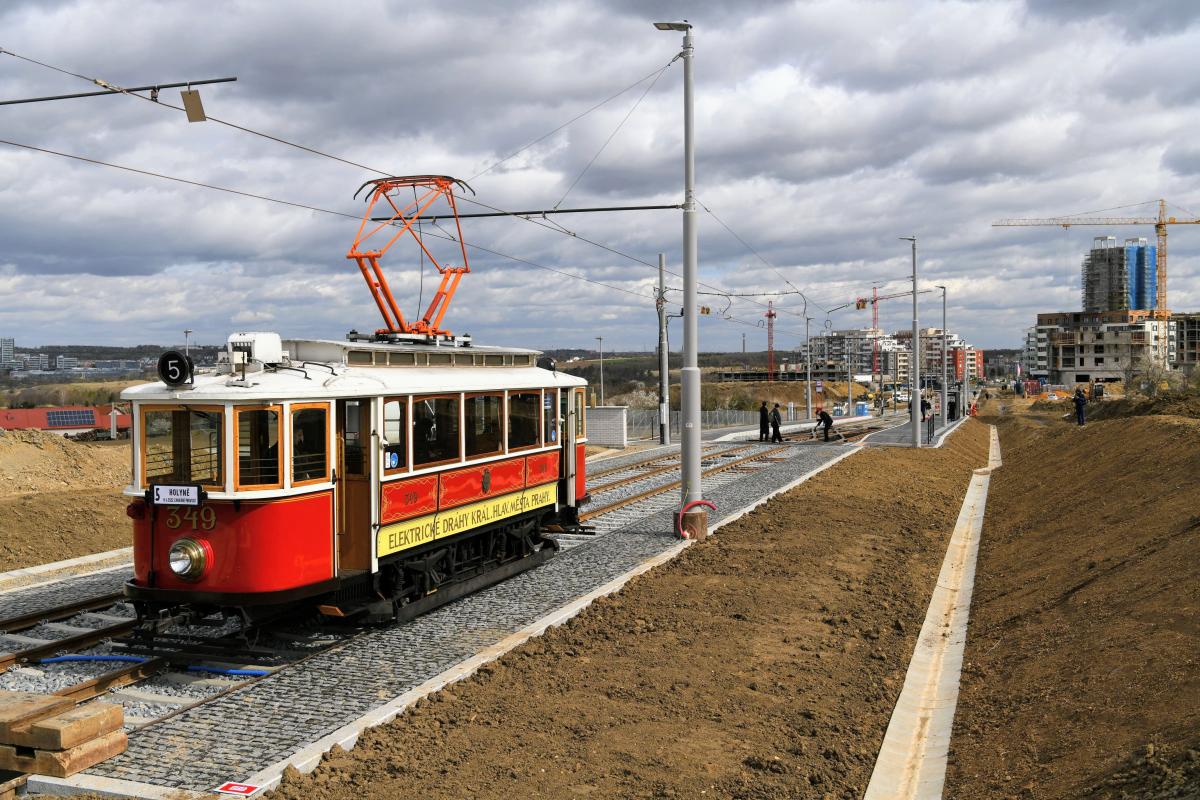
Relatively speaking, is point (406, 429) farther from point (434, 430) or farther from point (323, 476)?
point (323, 476)

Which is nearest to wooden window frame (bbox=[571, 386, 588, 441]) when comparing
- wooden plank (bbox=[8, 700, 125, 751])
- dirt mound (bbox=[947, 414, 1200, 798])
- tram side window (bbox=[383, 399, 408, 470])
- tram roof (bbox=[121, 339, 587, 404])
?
tram roof (bbox=[121, 339, 587, 404])

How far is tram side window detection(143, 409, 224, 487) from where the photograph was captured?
30.9ft

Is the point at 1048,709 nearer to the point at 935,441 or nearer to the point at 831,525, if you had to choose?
Answer: the point at 831,525

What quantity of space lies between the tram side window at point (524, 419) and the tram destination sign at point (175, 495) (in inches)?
199

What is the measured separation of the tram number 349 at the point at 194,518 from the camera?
9297 mm

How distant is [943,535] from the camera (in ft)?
62.9

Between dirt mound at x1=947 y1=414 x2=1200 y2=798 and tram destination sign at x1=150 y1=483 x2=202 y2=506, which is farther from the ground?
tram destination sign at x1=150 y1=483 x2=202 y2=506

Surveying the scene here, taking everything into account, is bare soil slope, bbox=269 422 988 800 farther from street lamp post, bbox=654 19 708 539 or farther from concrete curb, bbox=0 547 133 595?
concrete curb, bbox=0 547 133 595

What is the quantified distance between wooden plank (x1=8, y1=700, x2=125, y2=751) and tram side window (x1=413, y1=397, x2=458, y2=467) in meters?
4.58

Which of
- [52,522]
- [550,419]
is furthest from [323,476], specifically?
[52,522]

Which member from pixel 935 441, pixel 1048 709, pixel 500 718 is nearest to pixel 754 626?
pixel 1048 709

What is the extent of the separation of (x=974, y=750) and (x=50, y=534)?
575 inches

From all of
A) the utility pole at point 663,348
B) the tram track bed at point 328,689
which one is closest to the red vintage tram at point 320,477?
the tram track bed at point 328,689

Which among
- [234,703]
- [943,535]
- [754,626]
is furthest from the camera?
[943,535]
